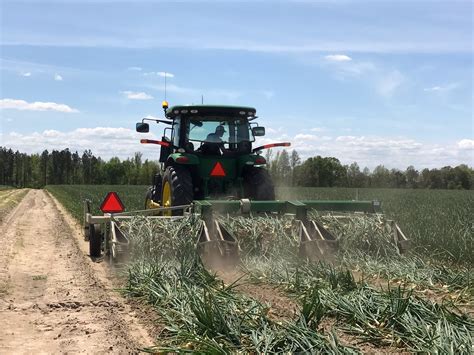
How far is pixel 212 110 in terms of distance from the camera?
856 centimetres

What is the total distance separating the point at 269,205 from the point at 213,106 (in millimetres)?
2243

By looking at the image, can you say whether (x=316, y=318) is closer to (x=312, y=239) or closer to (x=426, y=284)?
(x=426, y=284)

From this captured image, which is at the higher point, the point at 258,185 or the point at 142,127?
the point at 142,127

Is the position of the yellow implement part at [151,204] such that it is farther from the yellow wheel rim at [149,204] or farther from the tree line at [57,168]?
the tree line at [57,168]

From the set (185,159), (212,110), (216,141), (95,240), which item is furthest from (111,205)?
(212,110)

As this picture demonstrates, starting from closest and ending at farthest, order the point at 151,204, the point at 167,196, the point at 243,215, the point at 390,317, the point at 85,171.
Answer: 1. the point at 390,317
2. the point at 243,215
3. the point at 167,196
4. the point at 151,204
5. the point at 85,171

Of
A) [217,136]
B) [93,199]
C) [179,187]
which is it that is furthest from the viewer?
[93,199]

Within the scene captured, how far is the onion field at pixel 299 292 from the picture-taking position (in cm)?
346

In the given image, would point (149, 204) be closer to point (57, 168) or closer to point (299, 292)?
point (299, 292)

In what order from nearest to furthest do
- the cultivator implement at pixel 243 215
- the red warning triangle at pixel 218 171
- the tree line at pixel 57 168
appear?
the cultivator implement at pixel 243 215, the red warning triangle at pixel 218 171, the tree line at pixel 57 168

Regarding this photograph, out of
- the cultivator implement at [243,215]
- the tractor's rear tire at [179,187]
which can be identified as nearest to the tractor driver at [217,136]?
the tractor's rear tire at [179,187]

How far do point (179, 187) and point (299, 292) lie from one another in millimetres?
3267

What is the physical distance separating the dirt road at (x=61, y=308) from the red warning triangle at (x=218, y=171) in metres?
2.34

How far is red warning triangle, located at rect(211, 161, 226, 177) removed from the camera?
8195 mm
